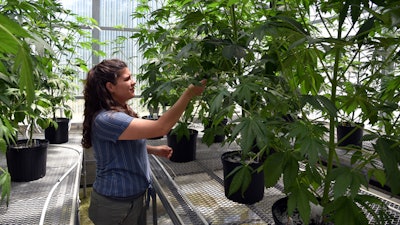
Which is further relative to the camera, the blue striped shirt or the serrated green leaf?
the blue striped shirt

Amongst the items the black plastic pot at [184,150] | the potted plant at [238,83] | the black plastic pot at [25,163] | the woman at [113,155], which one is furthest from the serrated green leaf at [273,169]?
the black plastic pot at [25,163]

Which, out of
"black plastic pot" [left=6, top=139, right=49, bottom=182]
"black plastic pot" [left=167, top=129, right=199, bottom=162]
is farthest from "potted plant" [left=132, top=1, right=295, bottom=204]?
"black plastic pot" [left=6, top=139, right=49, bottom=182]

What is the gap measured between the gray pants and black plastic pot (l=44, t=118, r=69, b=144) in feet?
3.58

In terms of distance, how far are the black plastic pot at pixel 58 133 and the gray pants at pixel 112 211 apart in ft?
3.58

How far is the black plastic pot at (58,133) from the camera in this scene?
2.04 m

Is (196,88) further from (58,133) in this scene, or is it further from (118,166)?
(58,133)

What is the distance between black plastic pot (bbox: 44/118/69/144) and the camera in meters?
2.04

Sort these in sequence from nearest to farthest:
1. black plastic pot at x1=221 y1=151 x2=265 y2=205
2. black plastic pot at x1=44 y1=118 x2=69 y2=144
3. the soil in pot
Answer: the soil in pot → black plastic pot at x1=221 y1=151 x2=265 y2=205 → black plastic pot at x1=44 y1=118 x2=69 y2=144

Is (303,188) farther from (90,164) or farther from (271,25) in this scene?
(90,164)

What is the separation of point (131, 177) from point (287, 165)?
690 millimetres

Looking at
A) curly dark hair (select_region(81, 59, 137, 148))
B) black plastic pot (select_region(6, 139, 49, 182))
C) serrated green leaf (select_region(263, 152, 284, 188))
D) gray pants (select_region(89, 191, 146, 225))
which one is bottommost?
gray pants (select_region(89, 191, 146, 225))

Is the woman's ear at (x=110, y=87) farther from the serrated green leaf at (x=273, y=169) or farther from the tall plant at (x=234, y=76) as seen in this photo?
the serrated green leaf at (x=273, y=169)

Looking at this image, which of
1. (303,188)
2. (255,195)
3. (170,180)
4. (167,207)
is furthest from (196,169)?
(303,188)

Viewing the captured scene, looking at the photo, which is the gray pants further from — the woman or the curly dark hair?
the curly dark hair
